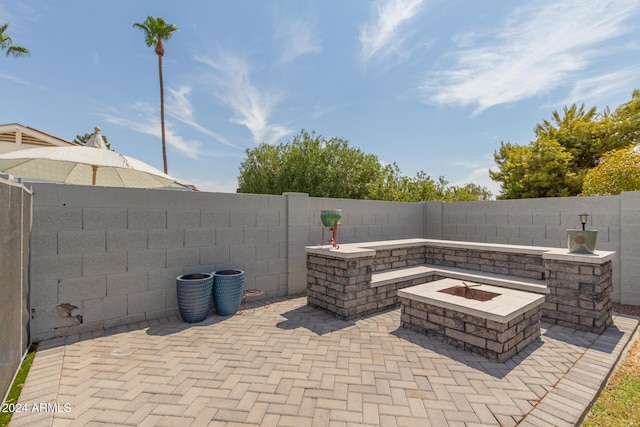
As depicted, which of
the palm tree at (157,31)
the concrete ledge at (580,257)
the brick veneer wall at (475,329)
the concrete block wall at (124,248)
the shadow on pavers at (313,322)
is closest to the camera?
the brick veneer wall at (475,329)

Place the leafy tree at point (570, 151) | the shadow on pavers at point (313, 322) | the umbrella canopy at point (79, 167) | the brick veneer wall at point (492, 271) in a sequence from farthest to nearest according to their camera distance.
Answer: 1. the leafy tree at point (570, 151)
2. the umbrella canopy at point (79, 167)
3. the shadow on pavers at point (313, 322)
4. the brick veneer wall at point (492, 271)

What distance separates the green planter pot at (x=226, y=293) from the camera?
4.82m

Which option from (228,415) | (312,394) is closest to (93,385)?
(228,415)

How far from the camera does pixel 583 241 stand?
4453mm

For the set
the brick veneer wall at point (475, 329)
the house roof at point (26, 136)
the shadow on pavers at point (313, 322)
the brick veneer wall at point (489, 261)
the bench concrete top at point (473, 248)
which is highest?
the house roof at point (26, 136)

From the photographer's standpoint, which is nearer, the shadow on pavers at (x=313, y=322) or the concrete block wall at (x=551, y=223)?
the shadow on pavers at (x=313, y=322)

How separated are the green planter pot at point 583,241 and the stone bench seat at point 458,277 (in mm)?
789

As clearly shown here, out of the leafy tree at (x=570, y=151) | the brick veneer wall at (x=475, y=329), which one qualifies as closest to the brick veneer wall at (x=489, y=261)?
the brick veneer wall at (x=475, y=329)

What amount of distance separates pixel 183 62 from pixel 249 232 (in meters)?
7.32

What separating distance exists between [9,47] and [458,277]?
2327 cm

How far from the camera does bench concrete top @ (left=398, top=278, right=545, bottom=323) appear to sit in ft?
11.1

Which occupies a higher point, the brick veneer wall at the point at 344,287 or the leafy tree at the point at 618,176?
the leafy tree at the point at 618,176

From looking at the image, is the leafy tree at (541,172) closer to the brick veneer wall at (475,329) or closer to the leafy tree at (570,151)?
the leafy tree at (570,151)

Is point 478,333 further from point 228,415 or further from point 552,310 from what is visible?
point 228,415
